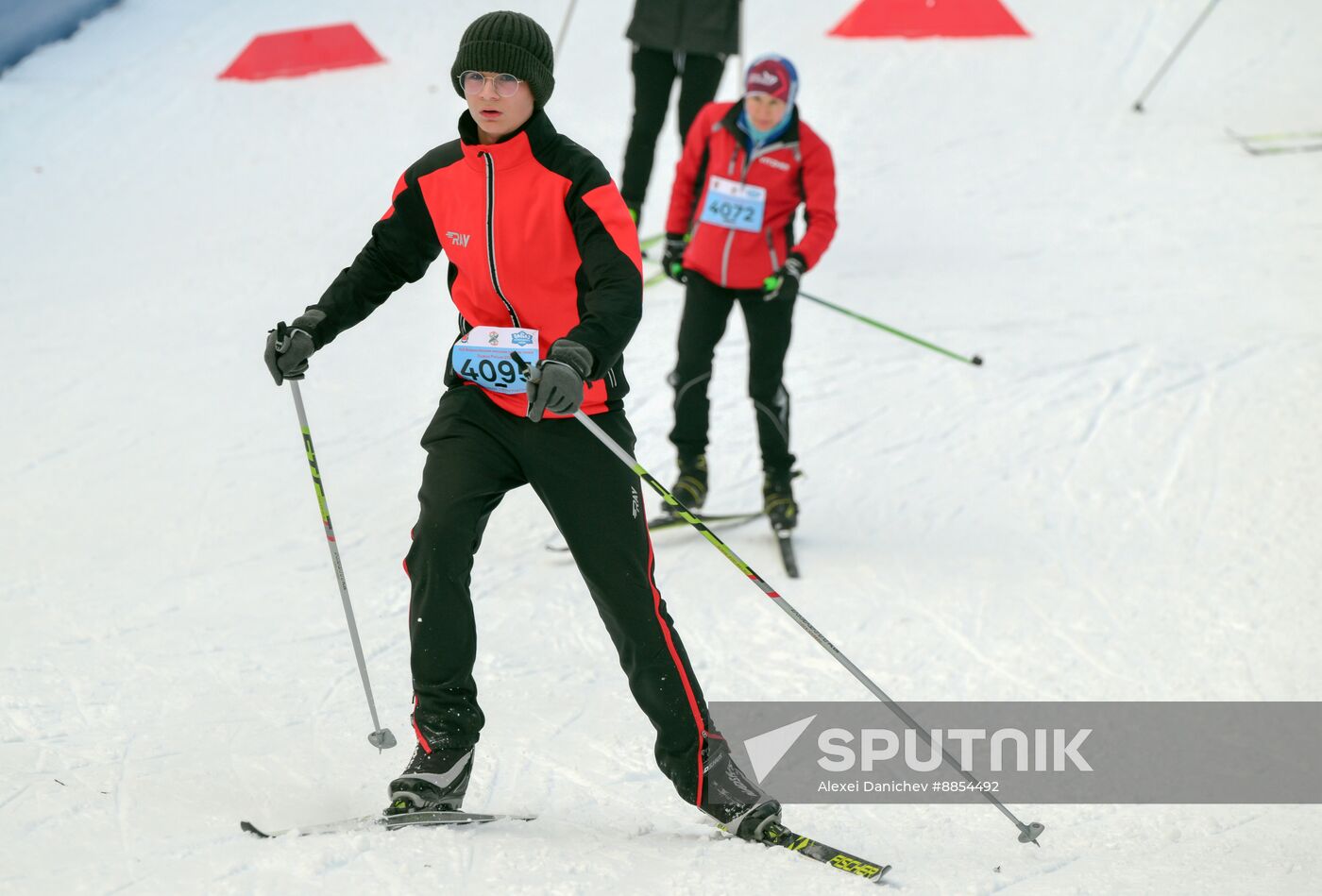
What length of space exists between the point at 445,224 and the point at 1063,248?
551 centimetres

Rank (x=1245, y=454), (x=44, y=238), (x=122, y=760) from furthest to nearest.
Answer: (x=44, y=238), (x=1245, y=454), (x=122, y=760)

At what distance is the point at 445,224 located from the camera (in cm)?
259

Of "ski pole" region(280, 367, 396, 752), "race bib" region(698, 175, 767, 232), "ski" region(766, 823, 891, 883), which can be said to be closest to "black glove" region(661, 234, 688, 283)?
"race bib" region(698, 175, 767, 232)

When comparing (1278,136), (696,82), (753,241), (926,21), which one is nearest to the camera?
(753,241)

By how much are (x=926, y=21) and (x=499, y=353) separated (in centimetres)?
872

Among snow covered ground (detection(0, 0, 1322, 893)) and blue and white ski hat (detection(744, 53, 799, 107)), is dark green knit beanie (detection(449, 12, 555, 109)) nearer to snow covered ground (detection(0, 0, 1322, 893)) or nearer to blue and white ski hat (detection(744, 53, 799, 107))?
snow covered ground (detection(0, 0, 1322, 893))

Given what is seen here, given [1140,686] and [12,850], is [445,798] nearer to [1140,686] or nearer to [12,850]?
[12,850]

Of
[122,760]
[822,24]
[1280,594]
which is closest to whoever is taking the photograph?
[122,760]

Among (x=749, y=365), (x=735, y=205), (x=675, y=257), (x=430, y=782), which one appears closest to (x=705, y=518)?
(x=749, y=365)

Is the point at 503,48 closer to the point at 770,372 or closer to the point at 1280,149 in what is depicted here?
the point at 770,372

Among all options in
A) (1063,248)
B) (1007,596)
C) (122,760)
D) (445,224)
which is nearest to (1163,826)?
(1007,596)

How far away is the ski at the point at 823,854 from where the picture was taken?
257 centimetres

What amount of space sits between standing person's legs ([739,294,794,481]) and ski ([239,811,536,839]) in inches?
85.7

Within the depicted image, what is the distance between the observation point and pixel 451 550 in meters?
2.56
